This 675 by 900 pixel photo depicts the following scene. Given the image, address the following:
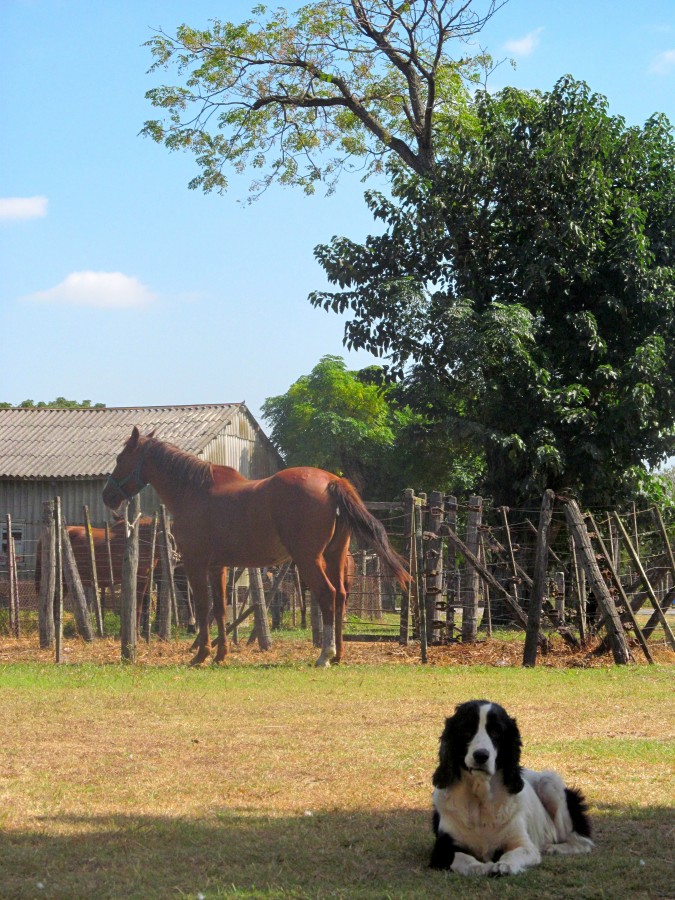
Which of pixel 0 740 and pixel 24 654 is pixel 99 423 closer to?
pixel 24 654

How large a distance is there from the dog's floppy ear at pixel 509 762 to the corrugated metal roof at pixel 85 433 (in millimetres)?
23304

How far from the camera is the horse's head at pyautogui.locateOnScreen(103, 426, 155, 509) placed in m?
15.6

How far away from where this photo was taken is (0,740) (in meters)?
8.54

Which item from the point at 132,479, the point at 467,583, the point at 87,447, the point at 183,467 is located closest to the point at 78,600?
the point at 132,479

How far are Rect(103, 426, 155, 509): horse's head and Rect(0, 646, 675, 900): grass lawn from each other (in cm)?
360

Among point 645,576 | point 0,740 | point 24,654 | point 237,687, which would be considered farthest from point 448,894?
point 24,654

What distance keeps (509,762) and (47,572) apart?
1119cm

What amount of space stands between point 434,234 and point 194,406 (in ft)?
40.8

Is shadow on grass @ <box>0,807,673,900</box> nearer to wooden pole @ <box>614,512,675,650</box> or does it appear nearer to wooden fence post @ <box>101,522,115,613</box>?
wooden pole @ <box>614,512,675,650</box>

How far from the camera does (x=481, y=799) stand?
4949 millimetres

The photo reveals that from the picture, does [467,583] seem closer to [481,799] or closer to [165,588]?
[165,588]

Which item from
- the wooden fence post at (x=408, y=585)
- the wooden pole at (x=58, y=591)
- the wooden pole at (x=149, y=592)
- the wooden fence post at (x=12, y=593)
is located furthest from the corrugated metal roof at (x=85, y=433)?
the wooden pole at (x=58, y=591)

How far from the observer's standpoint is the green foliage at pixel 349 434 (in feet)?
110

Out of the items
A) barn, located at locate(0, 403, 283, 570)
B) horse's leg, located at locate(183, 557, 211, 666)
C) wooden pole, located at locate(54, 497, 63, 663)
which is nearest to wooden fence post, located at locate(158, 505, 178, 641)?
horse's leg, located at locate(183, 557, 211, 666)
